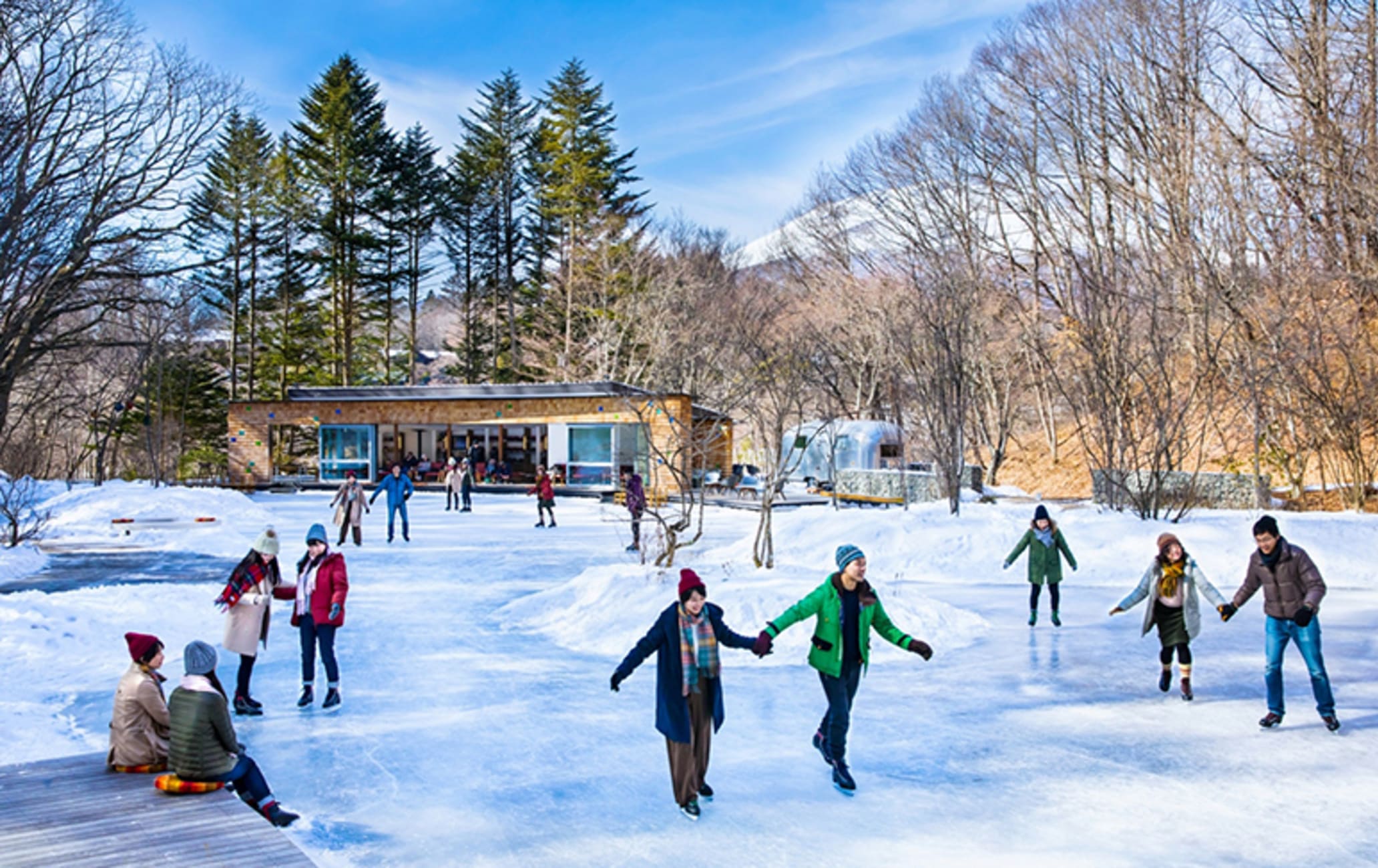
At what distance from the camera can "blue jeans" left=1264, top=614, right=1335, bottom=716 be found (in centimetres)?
623

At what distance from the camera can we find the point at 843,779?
522cm

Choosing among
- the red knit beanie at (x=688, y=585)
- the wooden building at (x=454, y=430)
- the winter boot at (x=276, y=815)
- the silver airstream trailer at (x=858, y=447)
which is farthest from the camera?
the wooden building at (x=454, y=430)

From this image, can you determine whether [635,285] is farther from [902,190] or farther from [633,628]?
[633,628]

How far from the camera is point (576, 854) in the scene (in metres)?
4.39

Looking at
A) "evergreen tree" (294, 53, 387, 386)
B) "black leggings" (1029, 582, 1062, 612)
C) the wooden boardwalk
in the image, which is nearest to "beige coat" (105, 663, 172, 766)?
the wooden boardwalk

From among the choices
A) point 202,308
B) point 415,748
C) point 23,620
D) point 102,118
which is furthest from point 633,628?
point 202,308

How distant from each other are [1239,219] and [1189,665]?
19851 mm

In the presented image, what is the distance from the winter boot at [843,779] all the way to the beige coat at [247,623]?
407 centimetres

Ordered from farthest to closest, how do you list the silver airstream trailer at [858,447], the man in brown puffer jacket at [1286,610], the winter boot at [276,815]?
the silver airstream trailer at [858,447] < the man in brown puffer jacket at [1286,610] < the winter boot at [276,815]

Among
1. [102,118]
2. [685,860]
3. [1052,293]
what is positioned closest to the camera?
[685,860]

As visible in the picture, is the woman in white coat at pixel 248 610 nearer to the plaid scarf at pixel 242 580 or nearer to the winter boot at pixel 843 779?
the plaid scarf at pixel 242 580

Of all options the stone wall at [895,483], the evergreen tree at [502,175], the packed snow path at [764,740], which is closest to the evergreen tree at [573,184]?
the evergreen tree at [502,175]

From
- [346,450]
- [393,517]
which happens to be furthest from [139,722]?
[346,450]

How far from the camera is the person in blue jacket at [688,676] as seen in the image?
4762 mm
